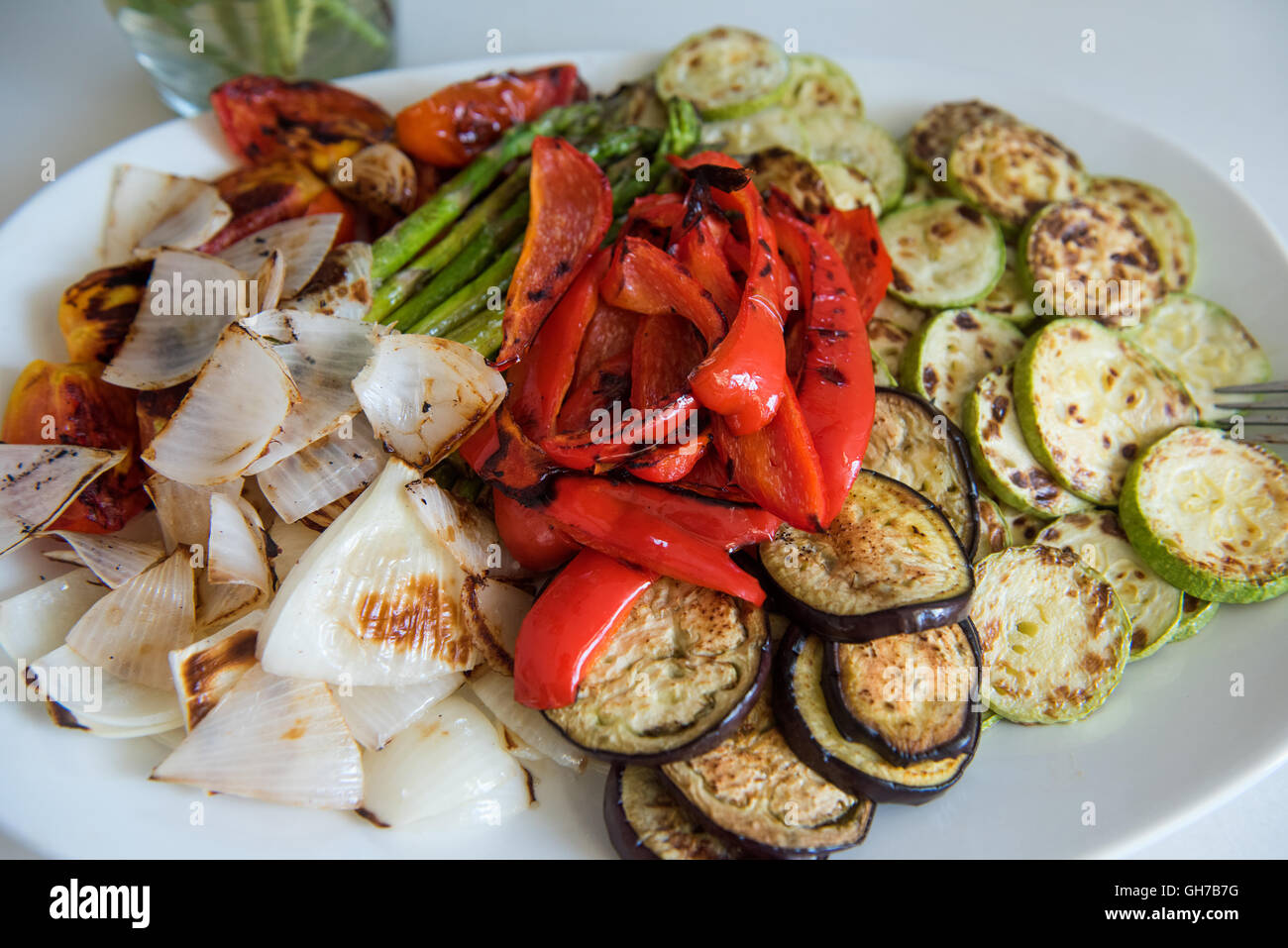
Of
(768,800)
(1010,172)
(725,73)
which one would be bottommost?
(768,800)

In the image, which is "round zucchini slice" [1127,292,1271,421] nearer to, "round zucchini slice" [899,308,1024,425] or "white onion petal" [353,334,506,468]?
"round zucchini slice" [899,308,1024,425]

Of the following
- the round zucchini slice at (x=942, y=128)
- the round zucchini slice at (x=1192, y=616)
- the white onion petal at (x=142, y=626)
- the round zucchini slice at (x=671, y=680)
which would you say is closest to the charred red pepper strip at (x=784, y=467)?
the round zucchini slice at (x=671, y=680)

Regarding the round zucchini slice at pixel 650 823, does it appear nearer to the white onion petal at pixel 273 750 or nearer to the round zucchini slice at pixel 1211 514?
the white onion petal at pixel 273 750

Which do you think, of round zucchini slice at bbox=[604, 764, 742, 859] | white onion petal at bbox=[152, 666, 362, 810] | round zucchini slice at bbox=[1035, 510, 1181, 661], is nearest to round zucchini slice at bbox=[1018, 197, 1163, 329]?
round zucchini slice at bbox=[1035, 510, 1181, 661]

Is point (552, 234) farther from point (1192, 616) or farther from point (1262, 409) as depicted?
point (1262, 409)

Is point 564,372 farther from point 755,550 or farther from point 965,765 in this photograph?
point 965,765

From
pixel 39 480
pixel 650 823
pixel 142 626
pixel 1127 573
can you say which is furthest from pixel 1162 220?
pixel 39 480
